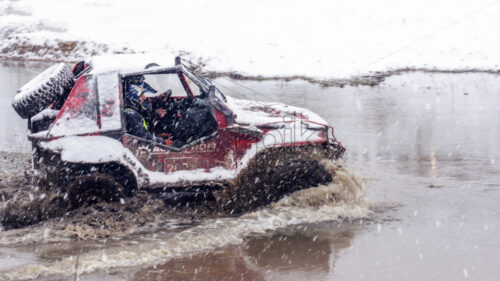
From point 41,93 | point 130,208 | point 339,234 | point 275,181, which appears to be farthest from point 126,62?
point 339,234

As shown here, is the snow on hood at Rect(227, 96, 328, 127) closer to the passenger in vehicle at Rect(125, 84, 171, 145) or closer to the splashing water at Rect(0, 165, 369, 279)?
the splashing water at Rect(0, 165, 369, 279)

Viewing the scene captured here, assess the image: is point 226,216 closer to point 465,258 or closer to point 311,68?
point 465,258

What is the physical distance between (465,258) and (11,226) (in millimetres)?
4985

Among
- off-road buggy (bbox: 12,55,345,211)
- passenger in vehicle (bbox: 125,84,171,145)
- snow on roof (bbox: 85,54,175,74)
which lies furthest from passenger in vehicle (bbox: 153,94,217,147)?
snow on roof (bbox: 85,54,175,74)

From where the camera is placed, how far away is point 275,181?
6711 millimetres

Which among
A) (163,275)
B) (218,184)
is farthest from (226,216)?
(163,275)

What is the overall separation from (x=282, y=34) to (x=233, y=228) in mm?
15384

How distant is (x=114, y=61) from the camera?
6785 mm

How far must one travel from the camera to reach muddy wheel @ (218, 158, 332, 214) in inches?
264

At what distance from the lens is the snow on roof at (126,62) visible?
261 inches

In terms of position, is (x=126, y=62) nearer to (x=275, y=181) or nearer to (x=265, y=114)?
(x=265, y=114)

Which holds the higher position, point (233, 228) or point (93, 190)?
point (93, 190)

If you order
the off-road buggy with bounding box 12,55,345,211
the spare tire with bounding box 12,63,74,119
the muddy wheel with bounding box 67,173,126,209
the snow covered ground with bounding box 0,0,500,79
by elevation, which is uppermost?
the snow covered ground with bounding box 0,0,500,79

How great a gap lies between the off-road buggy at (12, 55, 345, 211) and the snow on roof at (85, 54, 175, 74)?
0.01 metres
